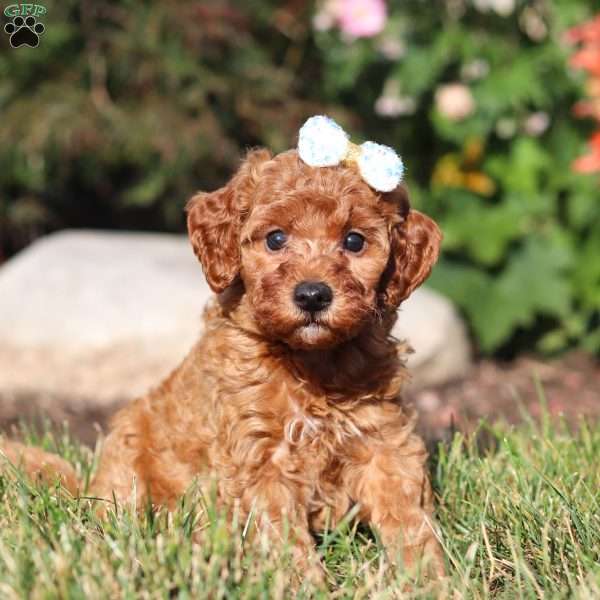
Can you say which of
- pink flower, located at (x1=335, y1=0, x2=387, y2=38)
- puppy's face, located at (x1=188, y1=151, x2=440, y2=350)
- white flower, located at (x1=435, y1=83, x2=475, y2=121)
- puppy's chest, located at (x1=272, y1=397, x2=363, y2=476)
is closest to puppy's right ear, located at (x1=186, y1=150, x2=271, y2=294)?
puppy's face, located at (x1=188, y1=151, x2=440, y2=350)

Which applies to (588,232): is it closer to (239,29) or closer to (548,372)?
(548,372)

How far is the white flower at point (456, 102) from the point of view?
862cm

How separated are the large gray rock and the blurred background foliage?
0.57 meters

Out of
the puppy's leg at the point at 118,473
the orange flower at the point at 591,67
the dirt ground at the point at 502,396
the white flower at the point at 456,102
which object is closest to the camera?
the puppy's leg at the point at 118,473

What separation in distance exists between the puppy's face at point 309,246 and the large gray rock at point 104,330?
3.58 meters

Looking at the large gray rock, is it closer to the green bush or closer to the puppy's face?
the green bush

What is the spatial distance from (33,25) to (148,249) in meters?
1.99

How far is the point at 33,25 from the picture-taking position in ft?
28.8

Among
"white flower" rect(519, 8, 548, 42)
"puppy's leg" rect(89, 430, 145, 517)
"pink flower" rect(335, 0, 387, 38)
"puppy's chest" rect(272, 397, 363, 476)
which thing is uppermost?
"white flower" rect(519, 8, 548, 42)

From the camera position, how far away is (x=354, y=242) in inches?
165

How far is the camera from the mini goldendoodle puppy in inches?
160

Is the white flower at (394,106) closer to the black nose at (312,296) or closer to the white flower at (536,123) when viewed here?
the white flower at (536,123)

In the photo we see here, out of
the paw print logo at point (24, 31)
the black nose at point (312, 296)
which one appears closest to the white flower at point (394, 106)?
the paw print logo at point (24, 31)

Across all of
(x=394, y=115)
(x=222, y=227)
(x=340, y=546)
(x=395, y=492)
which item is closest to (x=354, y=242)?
(x=222, y=227)
